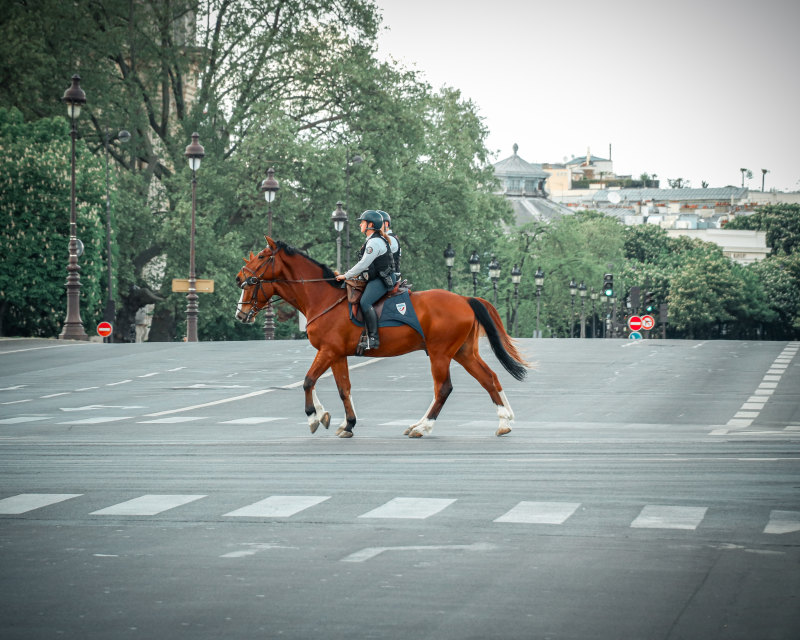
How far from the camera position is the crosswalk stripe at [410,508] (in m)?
9.25

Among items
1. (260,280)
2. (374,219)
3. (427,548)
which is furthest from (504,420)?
(427,548)

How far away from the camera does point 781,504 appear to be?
381 inches

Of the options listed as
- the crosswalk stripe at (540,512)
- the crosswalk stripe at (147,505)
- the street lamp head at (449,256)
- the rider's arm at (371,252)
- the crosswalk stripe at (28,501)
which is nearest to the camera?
the crosswalk stripe at (540,512)

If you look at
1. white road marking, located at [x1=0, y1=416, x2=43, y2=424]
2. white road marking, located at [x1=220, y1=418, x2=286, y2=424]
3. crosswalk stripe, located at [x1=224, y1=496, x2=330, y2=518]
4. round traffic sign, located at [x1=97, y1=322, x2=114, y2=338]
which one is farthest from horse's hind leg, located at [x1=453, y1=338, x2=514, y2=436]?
round traffic sign, located at [x1=97, y1=322, x2=114, y2=338]

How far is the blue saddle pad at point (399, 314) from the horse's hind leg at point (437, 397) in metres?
0.34

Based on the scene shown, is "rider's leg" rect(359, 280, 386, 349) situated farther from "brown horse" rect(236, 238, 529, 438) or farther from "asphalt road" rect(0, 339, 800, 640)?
"asphalt road" rect(0, 339, 800, 640)

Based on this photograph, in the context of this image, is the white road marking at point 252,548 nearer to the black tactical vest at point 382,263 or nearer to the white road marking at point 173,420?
the black tactical vest at point 382,263

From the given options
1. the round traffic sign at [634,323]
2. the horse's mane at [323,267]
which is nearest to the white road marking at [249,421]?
the horse's mane at [323,267]

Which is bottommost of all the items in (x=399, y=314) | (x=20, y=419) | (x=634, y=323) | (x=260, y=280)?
(x=634, y=323)

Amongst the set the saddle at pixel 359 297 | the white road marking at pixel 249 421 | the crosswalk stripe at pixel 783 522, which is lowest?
the white road marking at pixel 249 421

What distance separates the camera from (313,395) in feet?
51.7

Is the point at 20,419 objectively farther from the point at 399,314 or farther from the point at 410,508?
the point at 410,508

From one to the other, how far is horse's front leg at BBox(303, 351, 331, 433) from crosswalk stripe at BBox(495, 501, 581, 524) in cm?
590

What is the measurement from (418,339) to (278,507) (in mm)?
6092
